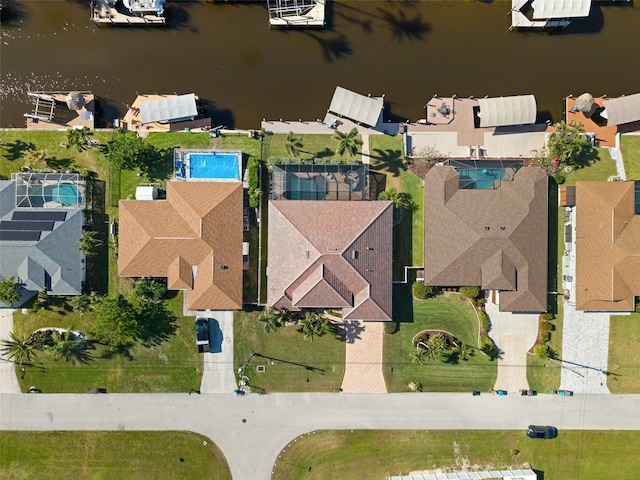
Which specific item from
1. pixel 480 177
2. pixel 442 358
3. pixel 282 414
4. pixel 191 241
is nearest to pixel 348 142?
pixel 480 177

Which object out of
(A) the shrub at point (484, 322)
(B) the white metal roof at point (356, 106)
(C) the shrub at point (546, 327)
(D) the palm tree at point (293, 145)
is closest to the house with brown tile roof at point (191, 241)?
(D) the palm tree at point (293, 145)

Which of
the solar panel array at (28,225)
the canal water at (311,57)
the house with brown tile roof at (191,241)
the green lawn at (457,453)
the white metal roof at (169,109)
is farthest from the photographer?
the canal water at (311,57)

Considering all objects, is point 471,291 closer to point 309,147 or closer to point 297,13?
point 309,147

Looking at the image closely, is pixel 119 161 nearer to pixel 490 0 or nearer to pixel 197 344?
pixel 197 344

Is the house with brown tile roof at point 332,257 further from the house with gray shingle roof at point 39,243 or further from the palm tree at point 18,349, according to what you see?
the palm tree at point 18,349

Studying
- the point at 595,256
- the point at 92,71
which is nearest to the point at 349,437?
the point at 595,256

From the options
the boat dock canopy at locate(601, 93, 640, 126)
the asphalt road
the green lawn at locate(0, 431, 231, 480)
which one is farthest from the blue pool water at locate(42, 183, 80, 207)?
the boat dock canopy at locate(601, 93, 640, 126)
